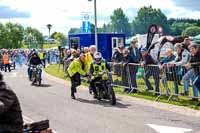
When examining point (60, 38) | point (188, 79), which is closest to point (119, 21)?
point (60, 38)

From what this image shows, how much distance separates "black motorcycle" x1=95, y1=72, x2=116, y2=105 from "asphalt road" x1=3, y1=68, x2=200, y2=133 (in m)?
0.23

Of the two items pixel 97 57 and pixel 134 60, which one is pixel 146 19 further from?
pixel 97 57

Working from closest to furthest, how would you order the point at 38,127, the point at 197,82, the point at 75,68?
1. the point at 38,127
2. the point at 197,82
3. the point at 75,68

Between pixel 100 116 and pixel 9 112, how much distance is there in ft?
24.1

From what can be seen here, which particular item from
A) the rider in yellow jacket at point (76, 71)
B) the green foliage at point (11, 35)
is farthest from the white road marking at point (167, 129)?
the green foliage at point (11, 35)

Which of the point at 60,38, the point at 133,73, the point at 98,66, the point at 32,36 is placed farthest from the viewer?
the point at 32,36

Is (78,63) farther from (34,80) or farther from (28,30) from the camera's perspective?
(28,30)

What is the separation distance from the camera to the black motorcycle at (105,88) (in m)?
13.4

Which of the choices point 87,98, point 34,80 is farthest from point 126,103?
point 34,80

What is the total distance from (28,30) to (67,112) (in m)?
76.3

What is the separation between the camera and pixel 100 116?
1141 cm

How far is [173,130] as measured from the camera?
30.7ft

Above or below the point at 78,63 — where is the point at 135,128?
below

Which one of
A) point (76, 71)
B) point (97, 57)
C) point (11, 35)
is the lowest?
point (76, 71)
